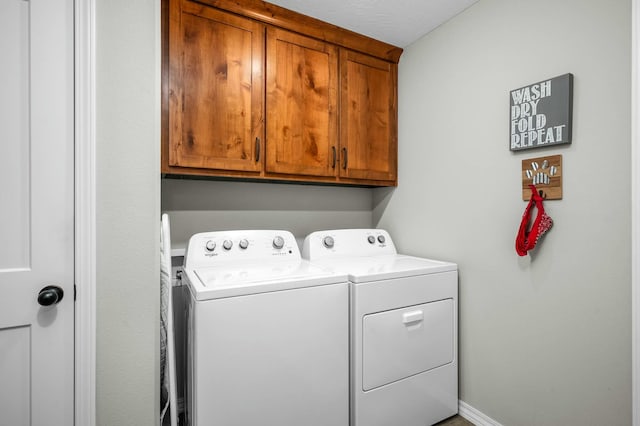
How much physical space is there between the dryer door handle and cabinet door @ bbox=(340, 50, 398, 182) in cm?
92

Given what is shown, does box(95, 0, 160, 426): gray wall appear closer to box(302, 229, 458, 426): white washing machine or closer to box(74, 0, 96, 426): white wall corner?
box(74, 0, 96, 426): white wall corner

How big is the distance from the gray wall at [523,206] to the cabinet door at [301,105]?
0.61m

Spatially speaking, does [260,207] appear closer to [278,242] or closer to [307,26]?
[278,242]

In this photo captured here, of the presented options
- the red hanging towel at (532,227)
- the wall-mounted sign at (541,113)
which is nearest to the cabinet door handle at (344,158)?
the wall-mounted sign at (541,113)

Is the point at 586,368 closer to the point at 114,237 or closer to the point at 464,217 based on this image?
the point at 464,217

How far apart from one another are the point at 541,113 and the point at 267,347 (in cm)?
159

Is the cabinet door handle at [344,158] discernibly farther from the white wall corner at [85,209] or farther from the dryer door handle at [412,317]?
the white wall corner at [85,209]

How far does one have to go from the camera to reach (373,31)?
2012mm

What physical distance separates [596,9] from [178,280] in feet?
7.89

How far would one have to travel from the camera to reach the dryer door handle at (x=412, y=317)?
5.22 feet

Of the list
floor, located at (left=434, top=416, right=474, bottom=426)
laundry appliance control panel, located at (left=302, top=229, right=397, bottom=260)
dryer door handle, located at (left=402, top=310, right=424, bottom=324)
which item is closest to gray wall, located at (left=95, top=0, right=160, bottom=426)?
laundry appliance control panel, located at (left=302, top=229, right=397, bottom=260)

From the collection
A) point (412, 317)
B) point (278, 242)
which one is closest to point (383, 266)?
point (412, 317)

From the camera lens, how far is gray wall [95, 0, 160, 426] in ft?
3.57

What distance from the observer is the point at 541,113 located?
1430 millimetres
